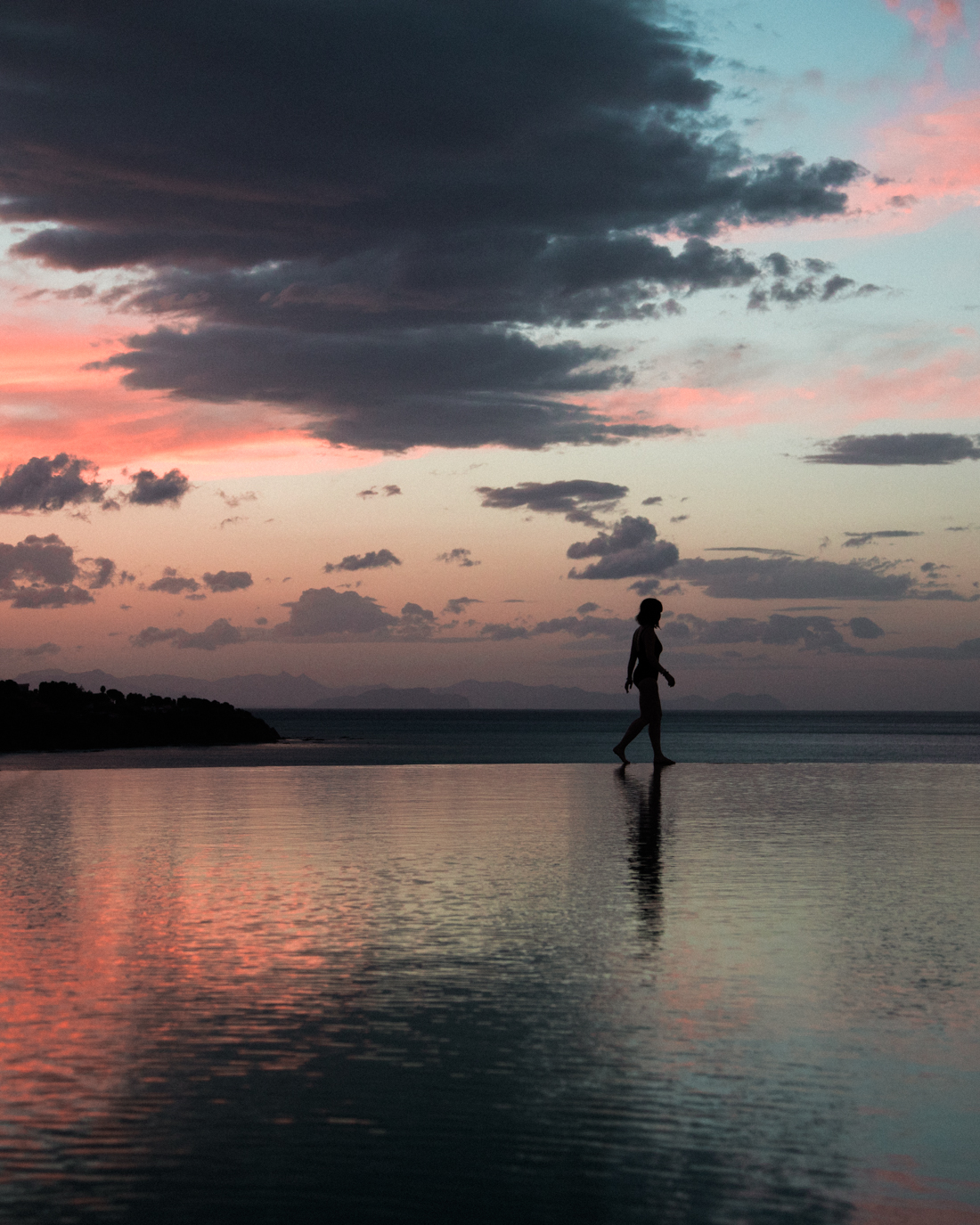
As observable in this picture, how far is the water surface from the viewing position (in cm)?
439

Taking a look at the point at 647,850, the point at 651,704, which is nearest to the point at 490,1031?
the point at 647,850

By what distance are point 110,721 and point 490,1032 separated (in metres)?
50.8

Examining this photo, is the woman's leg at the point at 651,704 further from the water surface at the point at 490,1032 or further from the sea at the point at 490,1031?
the water surface at the point at 490,1032

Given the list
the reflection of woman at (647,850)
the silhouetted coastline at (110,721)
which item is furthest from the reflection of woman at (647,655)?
the silhouetted coastline at (110,721)

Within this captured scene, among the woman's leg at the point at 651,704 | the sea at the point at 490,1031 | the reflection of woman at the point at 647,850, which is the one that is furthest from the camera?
the woman's leg at the point at 651,704

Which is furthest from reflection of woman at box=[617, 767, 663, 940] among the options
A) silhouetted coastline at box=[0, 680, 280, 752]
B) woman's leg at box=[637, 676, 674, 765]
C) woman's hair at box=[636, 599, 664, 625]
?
silhouetted coastline at box=[0, 680, 280, 752]

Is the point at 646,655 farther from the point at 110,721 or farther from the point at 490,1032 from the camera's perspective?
the point at 110,721

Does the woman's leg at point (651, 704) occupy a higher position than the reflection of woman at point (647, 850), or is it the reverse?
the woman's leg at point (651, 704)

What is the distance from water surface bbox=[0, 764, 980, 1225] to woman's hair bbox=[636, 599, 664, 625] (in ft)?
36.3

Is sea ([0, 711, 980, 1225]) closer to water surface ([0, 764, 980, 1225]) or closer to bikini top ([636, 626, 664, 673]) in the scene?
water surface ([0, 764, 980, 1225])

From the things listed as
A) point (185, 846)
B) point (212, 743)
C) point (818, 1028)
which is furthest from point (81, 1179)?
point (212, 743)

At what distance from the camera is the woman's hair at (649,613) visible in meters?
24.0

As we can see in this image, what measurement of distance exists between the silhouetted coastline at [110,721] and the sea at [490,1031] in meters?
35.4

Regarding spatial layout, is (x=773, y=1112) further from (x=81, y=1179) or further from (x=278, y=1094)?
(x=81, y=1179)
